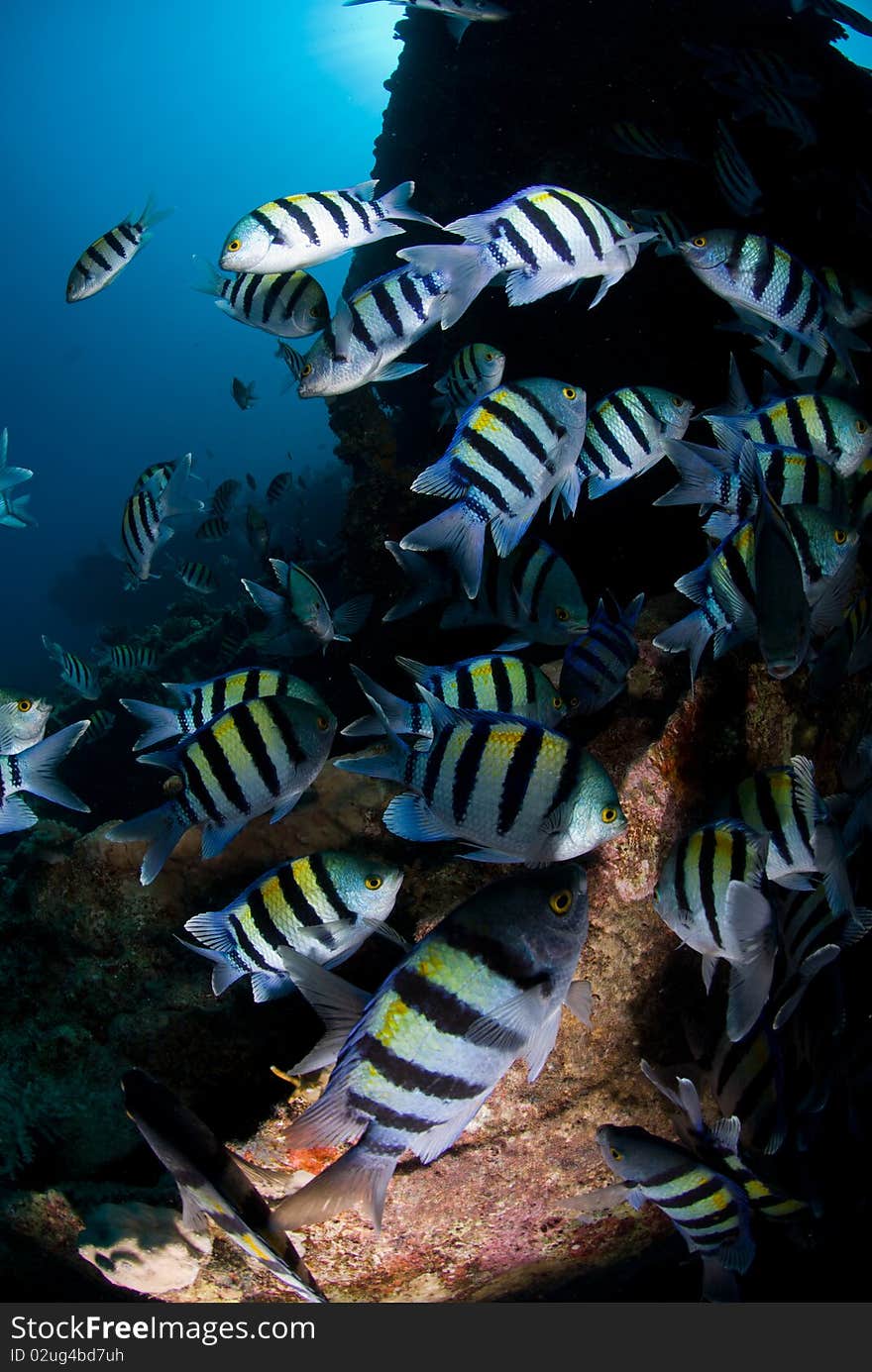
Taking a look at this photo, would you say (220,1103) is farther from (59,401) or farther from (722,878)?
(59,401)

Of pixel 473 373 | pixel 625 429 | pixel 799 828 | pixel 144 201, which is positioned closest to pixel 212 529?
pixel 473 373

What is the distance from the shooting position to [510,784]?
1771mm

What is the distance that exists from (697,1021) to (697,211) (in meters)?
7.29

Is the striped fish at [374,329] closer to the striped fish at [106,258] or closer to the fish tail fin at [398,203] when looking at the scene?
the fish tail fin at [398,203]

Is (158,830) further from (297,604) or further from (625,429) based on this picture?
(625,429)

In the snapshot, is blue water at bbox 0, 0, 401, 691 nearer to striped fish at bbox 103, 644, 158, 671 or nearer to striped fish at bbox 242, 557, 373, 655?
striped fish at bbox 103, 644, 158, 671

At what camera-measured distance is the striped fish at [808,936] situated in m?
2.19

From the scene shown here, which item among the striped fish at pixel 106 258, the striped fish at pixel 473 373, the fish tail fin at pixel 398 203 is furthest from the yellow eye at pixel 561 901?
the striped fish at pixel 106 258

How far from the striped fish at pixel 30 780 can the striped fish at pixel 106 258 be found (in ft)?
9.25

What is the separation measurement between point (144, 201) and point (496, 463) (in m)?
117

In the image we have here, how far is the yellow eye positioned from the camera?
4.76ft

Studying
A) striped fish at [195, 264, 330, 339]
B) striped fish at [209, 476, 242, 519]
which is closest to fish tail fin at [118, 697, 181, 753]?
striped fish at [195, 264, 330, 339]

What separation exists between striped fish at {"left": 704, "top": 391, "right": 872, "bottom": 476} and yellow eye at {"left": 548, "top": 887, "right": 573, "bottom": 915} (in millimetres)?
2319

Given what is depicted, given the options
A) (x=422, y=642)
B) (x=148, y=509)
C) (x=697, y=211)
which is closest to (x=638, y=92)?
(x=697, y=211)
